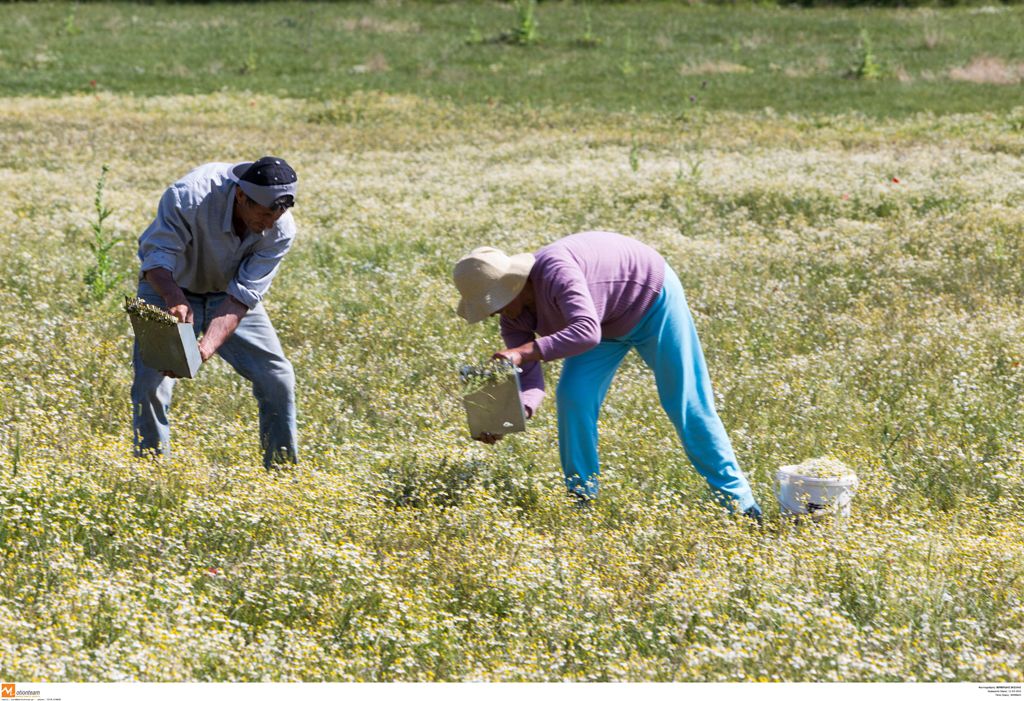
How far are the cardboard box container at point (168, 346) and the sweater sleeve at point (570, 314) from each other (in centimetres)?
166

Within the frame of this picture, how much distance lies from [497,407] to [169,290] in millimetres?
1835

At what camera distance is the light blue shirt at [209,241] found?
6297 mm

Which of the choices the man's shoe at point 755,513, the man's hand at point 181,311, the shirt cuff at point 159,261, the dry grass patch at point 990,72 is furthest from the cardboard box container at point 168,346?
the dry grass patch at point 990,72

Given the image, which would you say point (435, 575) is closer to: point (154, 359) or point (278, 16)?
point (154, 359)

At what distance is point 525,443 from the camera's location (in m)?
7.10

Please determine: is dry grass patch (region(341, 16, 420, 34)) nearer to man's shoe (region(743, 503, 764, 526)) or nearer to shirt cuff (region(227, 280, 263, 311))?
shirt cuff (region(227, 280, 263, 311))

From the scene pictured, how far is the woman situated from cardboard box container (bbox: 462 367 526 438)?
0.55ft

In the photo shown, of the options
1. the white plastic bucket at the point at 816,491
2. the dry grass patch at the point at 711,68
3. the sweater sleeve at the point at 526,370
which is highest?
the sweater sleeve at the point at 526,370

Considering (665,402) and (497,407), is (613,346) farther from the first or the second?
(497,407)

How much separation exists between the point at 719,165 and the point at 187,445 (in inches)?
518

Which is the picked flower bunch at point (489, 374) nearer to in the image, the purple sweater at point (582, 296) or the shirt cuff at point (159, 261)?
the purple sweater at point (582, 296)

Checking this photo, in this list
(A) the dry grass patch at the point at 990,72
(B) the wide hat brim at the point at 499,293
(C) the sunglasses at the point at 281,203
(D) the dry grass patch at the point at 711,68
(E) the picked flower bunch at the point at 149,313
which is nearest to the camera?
(B) the wide hat brim at the point at 499,293

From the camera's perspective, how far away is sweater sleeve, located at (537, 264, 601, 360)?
220 inches

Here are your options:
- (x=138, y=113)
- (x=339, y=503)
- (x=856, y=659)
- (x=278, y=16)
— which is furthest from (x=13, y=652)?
(x=278, y=16)
